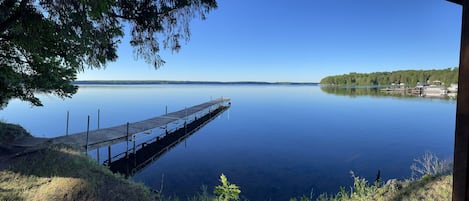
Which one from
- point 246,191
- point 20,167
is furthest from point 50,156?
point 246,191

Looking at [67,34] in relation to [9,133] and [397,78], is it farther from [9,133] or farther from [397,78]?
[397,78]

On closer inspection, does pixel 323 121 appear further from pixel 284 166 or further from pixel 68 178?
pixel 68 178

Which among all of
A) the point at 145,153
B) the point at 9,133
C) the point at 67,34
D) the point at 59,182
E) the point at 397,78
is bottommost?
the point at 145,153

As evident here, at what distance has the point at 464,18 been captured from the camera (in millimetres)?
1029

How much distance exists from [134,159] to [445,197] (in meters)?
12.3

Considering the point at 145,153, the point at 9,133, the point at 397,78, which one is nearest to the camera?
the point at 9,133

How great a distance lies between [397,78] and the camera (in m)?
104

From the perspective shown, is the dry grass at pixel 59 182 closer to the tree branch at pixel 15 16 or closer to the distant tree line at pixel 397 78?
the tree branch at pixel 15 16

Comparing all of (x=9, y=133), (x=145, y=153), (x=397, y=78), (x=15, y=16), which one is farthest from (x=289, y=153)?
(x=397, y=78)

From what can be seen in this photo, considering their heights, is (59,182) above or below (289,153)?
above

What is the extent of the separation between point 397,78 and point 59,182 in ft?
413

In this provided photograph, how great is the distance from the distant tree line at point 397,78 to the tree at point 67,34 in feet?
259

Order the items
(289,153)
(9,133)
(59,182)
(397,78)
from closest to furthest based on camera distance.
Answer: (59,182) → (9,133) → (289,153) → (397,78)

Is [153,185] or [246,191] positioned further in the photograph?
[153,185]
